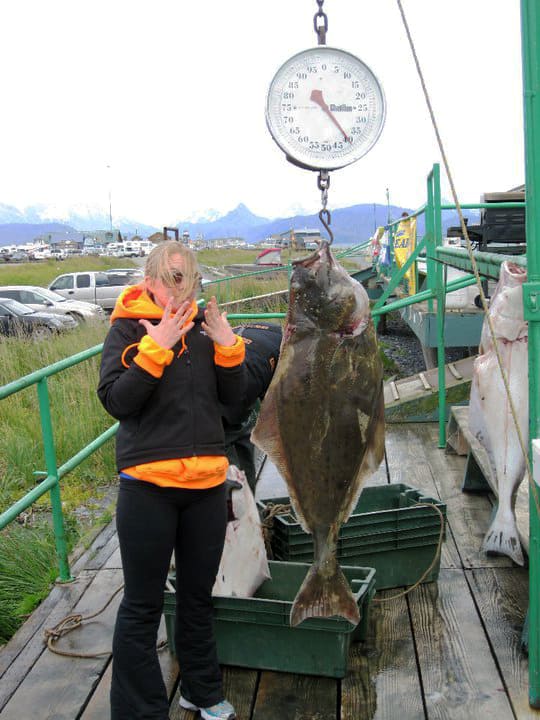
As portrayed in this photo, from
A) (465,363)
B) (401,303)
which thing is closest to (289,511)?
(401,303)

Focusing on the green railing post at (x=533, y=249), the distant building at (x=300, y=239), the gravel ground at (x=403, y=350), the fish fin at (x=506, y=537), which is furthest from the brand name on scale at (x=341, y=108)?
the gravel ground at (x=403, y=350)

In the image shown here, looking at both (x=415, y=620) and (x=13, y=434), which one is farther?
(x=13, y=434)

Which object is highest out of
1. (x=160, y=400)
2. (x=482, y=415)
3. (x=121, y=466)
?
(x=160, y=400)

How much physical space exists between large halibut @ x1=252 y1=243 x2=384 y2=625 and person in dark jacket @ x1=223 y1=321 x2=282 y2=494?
0.92m

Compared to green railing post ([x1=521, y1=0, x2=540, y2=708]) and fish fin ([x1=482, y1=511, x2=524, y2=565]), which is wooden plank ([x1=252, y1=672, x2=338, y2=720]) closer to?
green railing post ([x1=521, y1=0, x2=540, y2=708])

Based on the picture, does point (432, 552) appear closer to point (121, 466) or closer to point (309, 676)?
point (309, 676)

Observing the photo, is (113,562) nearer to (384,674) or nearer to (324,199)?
(384,674)

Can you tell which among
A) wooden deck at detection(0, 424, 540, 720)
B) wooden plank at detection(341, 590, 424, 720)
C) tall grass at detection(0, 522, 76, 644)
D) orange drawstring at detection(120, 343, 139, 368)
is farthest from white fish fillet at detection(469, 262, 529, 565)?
tall grass at detection(0, 522, 76, 644)

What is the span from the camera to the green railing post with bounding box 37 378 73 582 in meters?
4.02

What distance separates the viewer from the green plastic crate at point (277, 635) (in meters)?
3.11

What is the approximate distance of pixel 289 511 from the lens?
3.87m

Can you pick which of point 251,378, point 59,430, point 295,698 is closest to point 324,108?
point 251,378

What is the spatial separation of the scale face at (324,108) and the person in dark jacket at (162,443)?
4.04ft

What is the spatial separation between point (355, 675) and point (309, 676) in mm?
198
